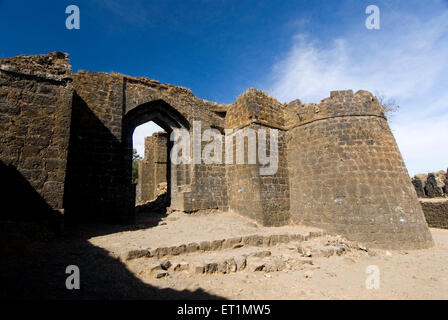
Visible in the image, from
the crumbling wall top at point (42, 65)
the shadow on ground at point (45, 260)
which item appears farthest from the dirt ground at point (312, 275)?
the crumbling wall top at point (42, 65)

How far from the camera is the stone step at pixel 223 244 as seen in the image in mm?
4680

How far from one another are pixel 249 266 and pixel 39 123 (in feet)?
18.8

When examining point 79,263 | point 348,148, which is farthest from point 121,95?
point 348,148

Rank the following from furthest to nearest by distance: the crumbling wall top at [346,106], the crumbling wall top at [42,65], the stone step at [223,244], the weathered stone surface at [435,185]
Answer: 1. the weathered stone surface at [435,185]
2. the crumbling wall top at [346,106]
3. the crumbling wall top at [42,65]
4. the stone step at [223,244]

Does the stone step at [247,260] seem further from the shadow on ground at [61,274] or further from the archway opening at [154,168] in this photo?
the archway opening at [154,168]

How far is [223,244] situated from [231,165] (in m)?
4.65

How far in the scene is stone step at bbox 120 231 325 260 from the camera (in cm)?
468

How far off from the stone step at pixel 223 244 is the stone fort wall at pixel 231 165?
4.47ft

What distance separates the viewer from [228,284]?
412 cm

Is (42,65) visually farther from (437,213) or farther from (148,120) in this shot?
(437,213)

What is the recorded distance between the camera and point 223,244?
5.84m

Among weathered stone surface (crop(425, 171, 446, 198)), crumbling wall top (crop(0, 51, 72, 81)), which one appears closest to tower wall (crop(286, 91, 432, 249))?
crumbling wall top (crop(0, 51, 72, 81))

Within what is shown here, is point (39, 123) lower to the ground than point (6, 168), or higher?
higher

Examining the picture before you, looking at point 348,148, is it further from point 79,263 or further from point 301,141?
point 79,263
